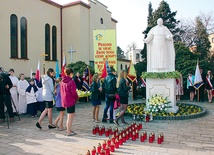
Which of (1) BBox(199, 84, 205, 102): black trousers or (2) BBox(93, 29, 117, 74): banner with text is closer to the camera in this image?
(2) BBox(93, 29, 117, 74): banner with text

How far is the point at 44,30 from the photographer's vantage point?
2019cm

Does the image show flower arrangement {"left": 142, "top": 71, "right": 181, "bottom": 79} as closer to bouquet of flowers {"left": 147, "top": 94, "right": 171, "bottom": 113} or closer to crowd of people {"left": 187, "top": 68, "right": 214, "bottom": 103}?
bouquet of flowers {"left": 147, "top": 94, "right": 171, "bottom": 113}

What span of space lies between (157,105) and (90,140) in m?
3.98

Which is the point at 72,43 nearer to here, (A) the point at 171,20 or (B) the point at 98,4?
(B) the point at 98,4

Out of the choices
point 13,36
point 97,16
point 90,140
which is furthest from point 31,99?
point 97,16

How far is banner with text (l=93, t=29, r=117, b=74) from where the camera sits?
1180cm

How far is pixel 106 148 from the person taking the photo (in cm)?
449

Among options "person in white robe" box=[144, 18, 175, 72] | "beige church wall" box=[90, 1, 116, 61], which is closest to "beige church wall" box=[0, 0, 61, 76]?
"beige church wall" box=[90, 1, 116, 61]

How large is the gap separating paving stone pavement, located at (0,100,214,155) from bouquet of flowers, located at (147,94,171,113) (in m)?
0.95

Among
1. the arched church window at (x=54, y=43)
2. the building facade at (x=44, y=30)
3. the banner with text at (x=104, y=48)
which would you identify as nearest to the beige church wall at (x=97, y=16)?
A: the building facade at (x=44, y=30)

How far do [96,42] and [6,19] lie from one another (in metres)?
8.62

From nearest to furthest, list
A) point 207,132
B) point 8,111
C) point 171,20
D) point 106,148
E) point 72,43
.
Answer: point 106,148
point 207,132
point 8,111
point 72,43
point 171,20

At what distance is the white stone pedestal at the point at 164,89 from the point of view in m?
9.20

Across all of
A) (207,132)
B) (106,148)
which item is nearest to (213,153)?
(207,132)
